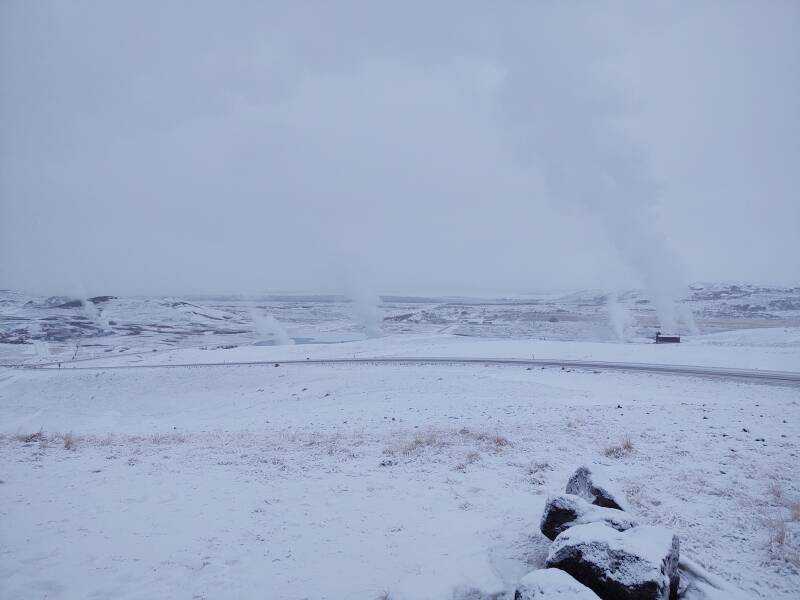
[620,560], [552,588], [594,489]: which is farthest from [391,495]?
[620,560]

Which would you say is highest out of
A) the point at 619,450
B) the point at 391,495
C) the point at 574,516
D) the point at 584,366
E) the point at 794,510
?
the point at 574,516

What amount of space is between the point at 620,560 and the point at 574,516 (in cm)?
146

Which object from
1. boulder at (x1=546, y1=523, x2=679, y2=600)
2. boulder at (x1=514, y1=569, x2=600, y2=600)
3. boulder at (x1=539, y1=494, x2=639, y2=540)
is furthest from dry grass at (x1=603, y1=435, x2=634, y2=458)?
boulder at (x1=514, y1=569, x2=600, y2=600)

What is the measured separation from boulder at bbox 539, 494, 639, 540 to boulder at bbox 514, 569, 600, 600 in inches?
61.1

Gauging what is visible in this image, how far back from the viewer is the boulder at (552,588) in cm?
434

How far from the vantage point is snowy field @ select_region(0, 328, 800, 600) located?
604cm

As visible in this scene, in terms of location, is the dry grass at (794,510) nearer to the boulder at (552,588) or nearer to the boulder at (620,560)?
the boulder at (620,560)

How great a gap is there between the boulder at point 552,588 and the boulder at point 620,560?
1.55 ft

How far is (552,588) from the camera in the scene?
4465 mm

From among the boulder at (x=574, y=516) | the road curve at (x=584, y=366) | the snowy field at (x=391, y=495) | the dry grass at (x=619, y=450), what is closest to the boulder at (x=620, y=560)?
the boulder at (x=574, y=516)

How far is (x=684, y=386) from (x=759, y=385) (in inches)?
129

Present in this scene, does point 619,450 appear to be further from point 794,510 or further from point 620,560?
point 620,560

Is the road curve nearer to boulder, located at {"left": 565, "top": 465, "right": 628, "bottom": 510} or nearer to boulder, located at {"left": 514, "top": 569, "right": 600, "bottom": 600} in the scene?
boulder, located at {"left": 565, "top": 465, "right": 628, "bottom": 510}

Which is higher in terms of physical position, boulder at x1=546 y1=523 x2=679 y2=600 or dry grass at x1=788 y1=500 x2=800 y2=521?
boulder at x1=546 y1=523 x2=679 y2=600
